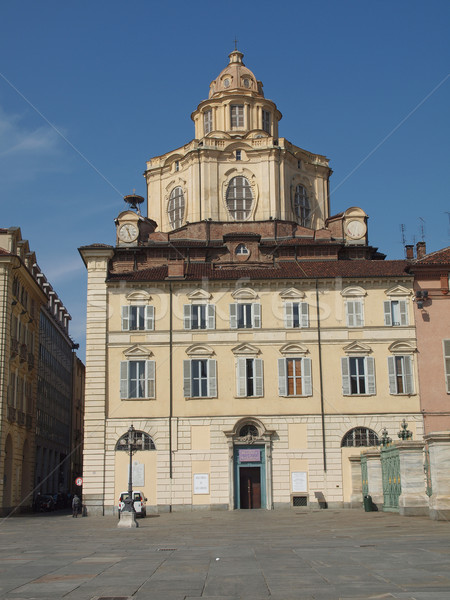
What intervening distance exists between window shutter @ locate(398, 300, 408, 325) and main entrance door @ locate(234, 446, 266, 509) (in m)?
11.2

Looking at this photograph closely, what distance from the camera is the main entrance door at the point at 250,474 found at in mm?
43531

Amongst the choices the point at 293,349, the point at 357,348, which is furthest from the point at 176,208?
the point at 357,348

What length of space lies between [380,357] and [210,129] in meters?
34.2

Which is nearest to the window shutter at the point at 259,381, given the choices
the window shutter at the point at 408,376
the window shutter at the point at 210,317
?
the window shutter at the point at 210,317

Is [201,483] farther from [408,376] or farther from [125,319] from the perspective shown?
[408,376]

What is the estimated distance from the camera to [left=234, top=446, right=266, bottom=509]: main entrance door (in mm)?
43531

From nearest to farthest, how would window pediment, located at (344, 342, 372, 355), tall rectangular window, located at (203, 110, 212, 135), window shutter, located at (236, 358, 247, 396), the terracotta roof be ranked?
window shutter, located at (236, 358, 247, 396) < window pediment, located at (344, 342, 372, 355) < the terracotta roof < tall rectangular window, located at (203, 110, 212, 135)

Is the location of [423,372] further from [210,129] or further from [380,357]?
[210,129]

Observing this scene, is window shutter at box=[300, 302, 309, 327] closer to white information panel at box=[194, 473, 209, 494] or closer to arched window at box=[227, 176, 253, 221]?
white information panel at box=[194, 473, 209, 494]

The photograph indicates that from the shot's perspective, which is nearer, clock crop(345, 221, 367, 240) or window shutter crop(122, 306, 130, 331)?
window shutter crop(122, 306, 130, 331)

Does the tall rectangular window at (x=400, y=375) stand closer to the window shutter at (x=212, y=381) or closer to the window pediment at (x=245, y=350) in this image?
the window pediment at (x=245, y=350)

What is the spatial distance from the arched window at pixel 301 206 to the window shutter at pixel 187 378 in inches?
1012

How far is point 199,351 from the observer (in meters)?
45.0

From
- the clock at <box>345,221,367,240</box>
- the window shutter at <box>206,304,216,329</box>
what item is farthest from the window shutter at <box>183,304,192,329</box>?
Answer: the clock at <box>345,221,367,240</box>
